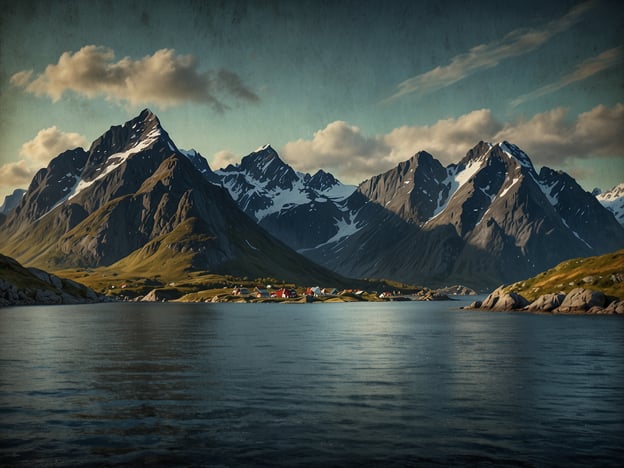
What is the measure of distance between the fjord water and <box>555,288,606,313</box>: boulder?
4045 inches

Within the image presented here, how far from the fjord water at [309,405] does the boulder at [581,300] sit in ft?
337

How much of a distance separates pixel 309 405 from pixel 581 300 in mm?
166225

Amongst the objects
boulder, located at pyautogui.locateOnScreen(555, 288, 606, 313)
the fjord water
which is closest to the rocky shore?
boulder, located at pyautogui.locateOnScreen(555, 288, 606, 313)

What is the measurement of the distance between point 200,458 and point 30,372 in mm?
38869

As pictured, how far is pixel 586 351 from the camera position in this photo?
84.3 m

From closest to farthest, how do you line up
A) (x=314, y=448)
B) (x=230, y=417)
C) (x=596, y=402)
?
1. (x=314, y=448)
2. (x=230, y=417)
3. (x=596, y=402)

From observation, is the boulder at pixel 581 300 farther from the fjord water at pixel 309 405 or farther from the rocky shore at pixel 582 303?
the fjord water at pixel 309 405

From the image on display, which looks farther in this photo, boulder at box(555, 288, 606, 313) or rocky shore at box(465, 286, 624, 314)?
boulder at box(555, 288, 606, 313)

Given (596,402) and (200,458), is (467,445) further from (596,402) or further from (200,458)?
(596,402)

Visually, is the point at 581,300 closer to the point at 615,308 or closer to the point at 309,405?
the point at 615,308

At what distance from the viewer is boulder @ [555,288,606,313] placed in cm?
18138

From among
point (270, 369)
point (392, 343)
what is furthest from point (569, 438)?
point (392, 343)

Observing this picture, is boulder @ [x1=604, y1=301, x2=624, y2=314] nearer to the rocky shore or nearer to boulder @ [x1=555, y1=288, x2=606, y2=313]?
the rocky shore

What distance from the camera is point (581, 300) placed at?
185 metres
